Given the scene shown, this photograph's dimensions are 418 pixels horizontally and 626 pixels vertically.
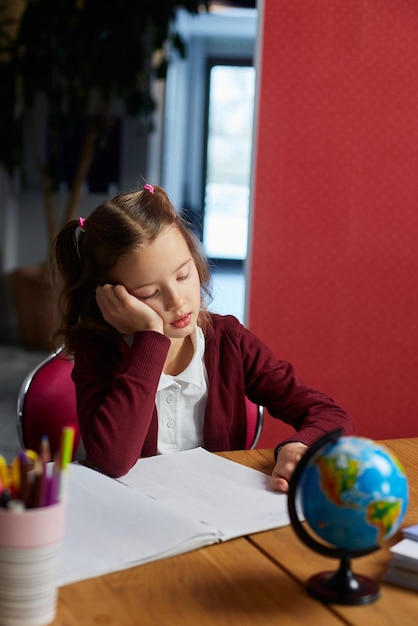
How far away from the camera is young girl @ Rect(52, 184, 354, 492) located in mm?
1291

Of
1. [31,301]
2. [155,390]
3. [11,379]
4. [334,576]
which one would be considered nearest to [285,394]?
[155,390]

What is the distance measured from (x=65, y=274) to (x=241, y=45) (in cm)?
A: 771

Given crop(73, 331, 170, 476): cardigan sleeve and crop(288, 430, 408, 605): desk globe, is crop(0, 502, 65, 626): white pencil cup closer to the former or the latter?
crop(288, 430, 408, 605): desk globe

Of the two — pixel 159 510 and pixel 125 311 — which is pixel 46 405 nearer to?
pixel 125 311

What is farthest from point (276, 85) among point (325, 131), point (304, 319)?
point (304, 319)

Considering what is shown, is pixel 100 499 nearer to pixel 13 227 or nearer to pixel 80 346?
pixel 80 346

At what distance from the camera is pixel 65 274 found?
1.56 meters

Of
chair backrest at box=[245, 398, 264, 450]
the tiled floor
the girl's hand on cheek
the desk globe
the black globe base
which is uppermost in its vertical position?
the girl's hand on cheek

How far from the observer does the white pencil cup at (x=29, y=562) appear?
0.73 metres

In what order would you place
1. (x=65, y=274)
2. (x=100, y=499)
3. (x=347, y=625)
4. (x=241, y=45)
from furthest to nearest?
(x=241, y=45) → (x=65, y=274) → (x=100, y=499) → (x=347, y=625)

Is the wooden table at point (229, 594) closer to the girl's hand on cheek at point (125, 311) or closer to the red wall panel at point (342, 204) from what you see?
the girl's hand on cheek at point (125, 311)

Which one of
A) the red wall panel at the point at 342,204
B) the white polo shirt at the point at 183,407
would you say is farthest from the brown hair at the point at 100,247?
the red wall panel at the point at 342,204

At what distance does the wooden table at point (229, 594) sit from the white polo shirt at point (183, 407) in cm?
52

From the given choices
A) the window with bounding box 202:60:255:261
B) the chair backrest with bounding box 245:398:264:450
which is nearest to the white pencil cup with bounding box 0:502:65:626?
the chair backrest with bounding box 245:398:264:450
